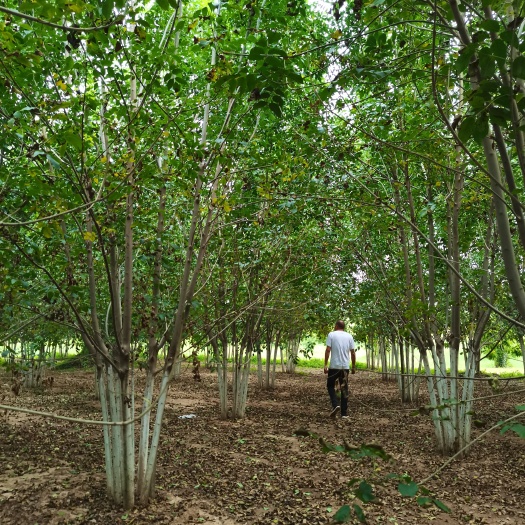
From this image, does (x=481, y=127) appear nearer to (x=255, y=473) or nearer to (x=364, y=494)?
(x=364, y=494)

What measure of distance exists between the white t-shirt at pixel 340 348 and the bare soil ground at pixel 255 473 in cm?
119

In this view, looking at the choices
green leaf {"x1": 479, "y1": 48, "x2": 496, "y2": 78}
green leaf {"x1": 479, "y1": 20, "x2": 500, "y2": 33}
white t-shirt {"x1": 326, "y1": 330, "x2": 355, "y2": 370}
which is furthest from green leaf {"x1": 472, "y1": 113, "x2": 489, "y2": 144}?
white t-shirt {"x1": 326, "y1": 330, "x2": 355, "y2": 370}

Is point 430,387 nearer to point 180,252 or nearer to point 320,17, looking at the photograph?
point 180,252

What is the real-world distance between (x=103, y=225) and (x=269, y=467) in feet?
14.0

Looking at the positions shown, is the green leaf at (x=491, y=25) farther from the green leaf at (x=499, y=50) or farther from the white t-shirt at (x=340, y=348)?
the white t-shirt at (x=340, y=348)

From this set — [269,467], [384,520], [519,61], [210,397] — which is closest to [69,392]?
[210,397]

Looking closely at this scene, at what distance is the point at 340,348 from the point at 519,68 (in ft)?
26.8

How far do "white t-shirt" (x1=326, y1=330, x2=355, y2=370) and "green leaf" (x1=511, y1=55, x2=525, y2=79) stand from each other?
8.14 m

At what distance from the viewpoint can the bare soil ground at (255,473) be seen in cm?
479

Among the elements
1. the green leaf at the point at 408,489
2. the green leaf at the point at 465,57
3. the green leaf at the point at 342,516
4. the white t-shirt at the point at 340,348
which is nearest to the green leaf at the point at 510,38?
the green leaf at the point at 465,57

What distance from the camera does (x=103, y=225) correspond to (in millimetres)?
3979

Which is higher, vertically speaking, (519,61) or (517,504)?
(519,61)

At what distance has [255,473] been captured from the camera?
616cm

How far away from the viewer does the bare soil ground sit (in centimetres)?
479
